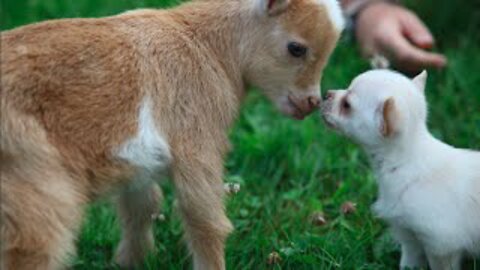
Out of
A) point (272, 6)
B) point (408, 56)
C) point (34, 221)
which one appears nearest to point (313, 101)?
point (272, 6)

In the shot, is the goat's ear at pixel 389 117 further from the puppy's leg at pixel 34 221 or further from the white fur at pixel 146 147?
the puppy's leg at pixel 34 221

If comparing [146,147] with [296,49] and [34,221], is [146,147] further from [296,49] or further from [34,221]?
[296,49]

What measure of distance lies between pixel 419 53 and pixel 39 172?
2.70 metres

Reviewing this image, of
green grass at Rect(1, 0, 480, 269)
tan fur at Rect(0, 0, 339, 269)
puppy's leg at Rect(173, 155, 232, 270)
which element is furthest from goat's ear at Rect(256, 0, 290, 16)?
green grass at Rect(1, 0, 480, 269)

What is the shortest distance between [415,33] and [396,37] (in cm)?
20

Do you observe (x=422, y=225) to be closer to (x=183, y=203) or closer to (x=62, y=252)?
(x=183, y=203)

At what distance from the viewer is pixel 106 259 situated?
407 centimetres

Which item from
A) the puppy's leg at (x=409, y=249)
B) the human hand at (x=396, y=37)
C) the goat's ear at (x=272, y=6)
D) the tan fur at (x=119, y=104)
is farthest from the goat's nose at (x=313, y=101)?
the human hand at (x=396, y=37)

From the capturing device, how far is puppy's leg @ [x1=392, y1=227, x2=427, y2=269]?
3793 millimetres

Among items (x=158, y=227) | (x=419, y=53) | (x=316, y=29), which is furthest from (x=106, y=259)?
(x=419, y=53)

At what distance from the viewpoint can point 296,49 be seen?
3.58 m

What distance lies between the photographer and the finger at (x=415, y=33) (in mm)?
5215

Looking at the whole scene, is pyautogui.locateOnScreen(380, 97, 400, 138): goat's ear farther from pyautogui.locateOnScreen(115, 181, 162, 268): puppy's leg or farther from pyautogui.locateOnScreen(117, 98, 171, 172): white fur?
pyautogui.locateOnScreen(115, 181, 162, 268): puppy's leg

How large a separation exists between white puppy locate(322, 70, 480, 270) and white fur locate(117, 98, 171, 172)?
0.83 m
